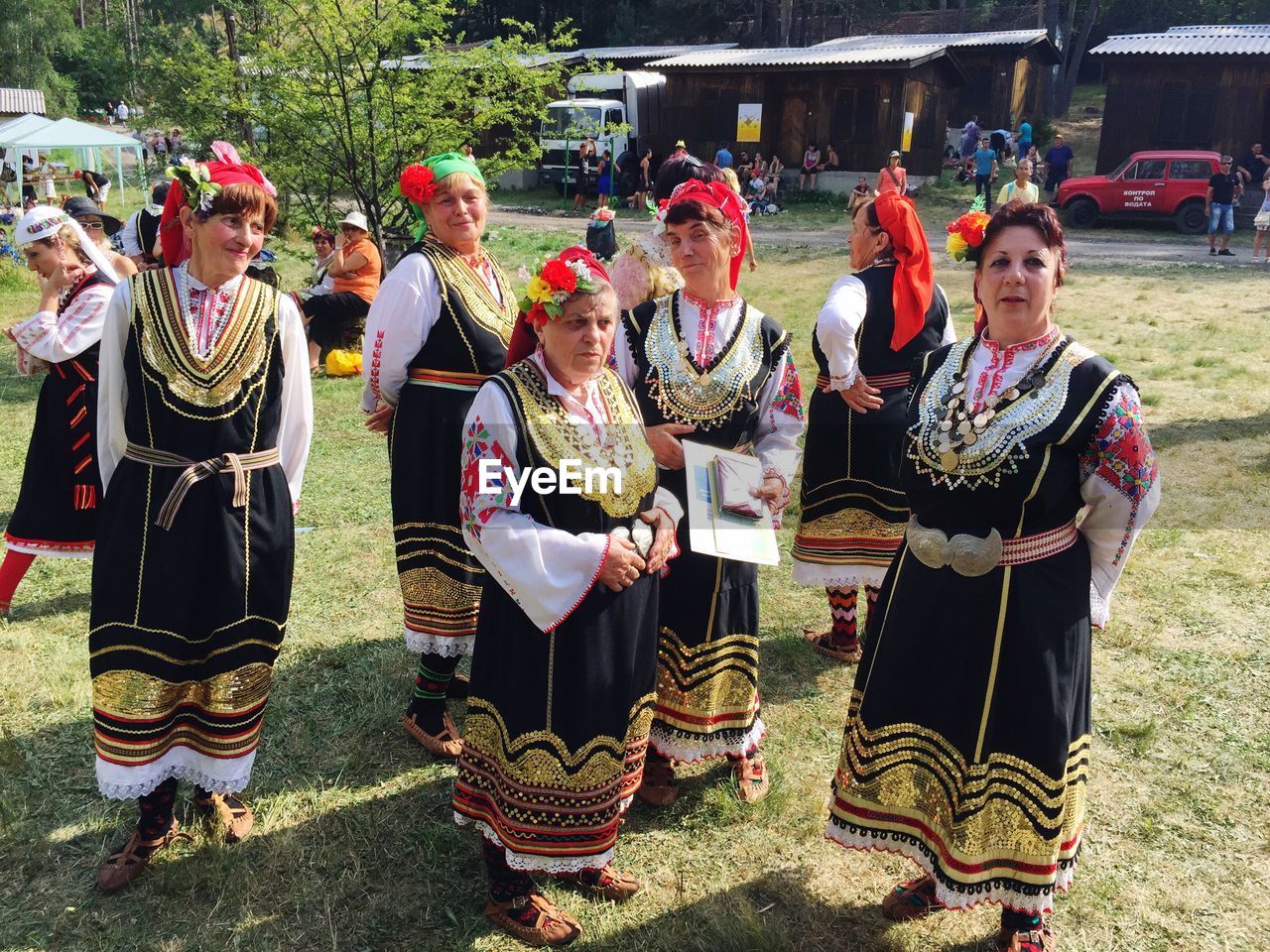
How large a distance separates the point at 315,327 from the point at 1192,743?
315 inches

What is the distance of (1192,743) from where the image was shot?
4035 mm

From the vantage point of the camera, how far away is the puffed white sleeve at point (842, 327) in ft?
13.3

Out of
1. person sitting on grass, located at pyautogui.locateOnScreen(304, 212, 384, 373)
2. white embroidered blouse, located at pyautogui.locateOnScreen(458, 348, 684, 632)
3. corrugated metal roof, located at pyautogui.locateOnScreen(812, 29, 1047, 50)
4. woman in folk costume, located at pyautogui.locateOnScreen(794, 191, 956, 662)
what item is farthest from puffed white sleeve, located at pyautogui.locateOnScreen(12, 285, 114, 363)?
corrugated metal roof, located at pyautogui.locateOnScreen(812, 29, 1047, 50)

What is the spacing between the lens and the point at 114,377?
9.46 ft

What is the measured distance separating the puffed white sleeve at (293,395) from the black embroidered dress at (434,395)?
423mm

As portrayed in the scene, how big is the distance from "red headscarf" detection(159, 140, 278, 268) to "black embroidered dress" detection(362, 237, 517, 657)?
25.0 inches

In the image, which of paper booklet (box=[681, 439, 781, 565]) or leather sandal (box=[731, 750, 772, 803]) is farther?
leather sandal (box=[731, 750, 772, 803])

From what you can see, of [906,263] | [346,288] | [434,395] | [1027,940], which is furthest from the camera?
[346,288]

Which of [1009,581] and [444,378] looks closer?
[1009,581]

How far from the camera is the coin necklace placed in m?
2.62

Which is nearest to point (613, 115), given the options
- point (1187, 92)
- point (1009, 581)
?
point (1187, 92)

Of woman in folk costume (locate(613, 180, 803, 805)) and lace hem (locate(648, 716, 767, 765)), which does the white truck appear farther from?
lace hem (locate(648, 716, 767, 765))

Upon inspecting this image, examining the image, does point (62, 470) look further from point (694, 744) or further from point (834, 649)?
point (834, 649)

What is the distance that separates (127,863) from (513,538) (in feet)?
5.91
